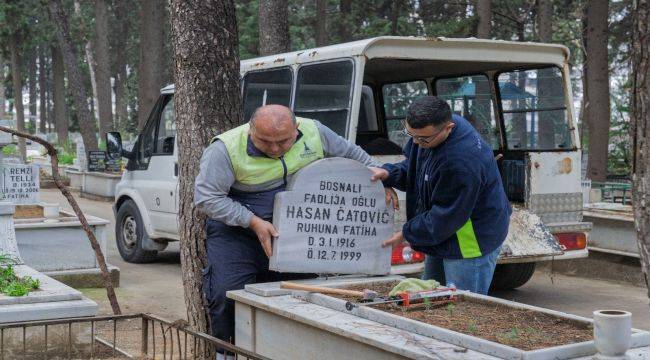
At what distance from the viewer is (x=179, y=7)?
219 inches

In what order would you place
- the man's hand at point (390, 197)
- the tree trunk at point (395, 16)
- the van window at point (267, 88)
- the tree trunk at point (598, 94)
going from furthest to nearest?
1. the tree trunk at point (395, 16)
2. the tree trunk at point (598, 94)
3. the van window at point (267, 88)
4. the man's hand at point (390, 197)

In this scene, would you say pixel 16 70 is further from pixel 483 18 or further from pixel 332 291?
pixel 332 291

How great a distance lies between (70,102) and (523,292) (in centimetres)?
5039

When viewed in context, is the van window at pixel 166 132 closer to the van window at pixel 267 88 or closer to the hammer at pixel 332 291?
the van window at pixel 267 88

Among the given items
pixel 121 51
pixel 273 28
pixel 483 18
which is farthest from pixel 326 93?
pixel 121 51

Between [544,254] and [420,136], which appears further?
[544,254]

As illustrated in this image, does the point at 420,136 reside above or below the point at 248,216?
above

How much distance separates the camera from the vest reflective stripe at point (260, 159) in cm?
462

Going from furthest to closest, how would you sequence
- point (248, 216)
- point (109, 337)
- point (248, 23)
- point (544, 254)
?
point (248, 23) → point (544, 254) → point (109, 337) → point (248, 216)

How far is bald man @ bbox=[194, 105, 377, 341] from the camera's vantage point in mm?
4531

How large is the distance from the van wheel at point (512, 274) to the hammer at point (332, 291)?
558 centimetres

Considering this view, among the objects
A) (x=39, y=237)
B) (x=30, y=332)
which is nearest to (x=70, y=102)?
(x=39, y=237)

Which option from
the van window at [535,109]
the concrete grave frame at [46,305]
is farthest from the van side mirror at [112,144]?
the van window at [535,109]

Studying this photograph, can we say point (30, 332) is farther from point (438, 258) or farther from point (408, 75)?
point (408, 75)
